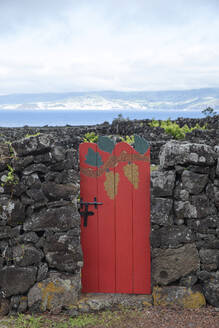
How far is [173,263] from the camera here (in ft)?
16.6

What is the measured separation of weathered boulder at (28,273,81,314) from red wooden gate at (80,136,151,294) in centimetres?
46

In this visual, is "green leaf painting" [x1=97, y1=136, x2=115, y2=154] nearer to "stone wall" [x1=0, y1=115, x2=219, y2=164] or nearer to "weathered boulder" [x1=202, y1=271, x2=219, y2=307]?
"weathered boulder" [x1=202, y1=271, x2=219, y2=307]

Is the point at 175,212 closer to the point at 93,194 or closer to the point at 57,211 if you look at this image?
the point at 93,194

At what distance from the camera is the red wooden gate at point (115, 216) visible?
5168 millimetres

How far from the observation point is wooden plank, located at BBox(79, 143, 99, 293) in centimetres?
524

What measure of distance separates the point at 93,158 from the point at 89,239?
4.12 feet

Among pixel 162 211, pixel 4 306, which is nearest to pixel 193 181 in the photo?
pixel 162 211

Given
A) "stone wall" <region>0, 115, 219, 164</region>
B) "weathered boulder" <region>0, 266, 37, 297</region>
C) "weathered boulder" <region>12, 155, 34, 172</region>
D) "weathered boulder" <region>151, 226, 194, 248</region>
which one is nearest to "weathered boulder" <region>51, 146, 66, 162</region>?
"weathered boulder" <region>12, 155, 34, 172</region>

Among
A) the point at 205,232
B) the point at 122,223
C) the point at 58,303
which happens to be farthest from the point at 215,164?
the point at 58,303

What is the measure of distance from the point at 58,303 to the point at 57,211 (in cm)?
133

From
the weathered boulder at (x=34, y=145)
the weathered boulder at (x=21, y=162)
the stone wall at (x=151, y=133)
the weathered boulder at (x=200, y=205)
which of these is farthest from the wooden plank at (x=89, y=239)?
the stone wall at (x=151, y=133)

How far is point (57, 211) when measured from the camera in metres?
4.97

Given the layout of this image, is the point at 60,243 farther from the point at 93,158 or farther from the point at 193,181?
the point at 193,181

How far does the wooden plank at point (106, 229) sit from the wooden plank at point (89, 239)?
0.06 meters
